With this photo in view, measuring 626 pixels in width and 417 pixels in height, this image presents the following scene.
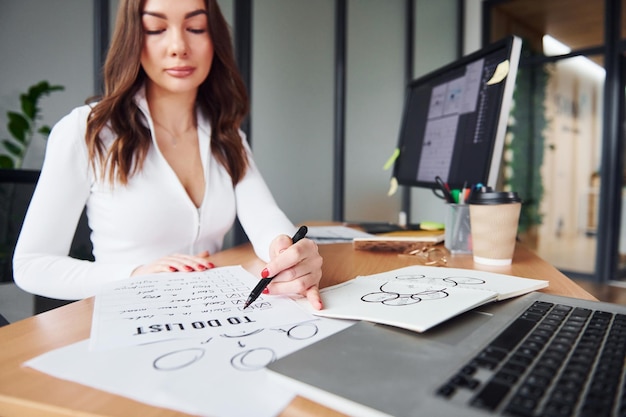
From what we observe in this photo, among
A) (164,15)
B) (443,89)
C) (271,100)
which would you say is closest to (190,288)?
(164,15)

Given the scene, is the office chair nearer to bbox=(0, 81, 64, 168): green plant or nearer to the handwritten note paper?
the handwritten note paper

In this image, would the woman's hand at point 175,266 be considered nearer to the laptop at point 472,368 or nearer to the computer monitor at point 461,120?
the laptop at point 472,368

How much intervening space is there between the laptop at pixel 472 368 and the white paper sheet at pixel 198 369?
3 centimetres

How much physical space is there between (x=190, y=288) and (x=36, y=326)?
21 cm

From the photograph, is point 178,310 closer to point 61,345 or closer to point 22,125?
point 61,345

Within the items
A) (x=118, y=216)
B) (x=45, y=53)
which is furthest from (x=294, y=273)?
(x=45, y=53)

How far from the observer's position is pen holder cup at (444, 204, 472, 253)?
3.23ft

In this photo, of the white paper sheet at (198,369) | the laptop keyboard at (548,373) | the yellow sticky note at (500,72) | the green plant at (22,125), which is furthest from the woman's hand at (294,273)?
the green plant at (22,125)

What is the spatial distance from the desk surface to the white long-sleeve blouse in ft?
0.88

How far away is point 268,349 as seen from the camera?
424 mm

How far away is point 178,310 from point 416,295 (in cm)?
31

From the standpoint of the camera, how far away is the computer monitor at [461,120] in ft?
3.37

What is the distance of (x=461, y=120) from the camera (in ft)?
3.89

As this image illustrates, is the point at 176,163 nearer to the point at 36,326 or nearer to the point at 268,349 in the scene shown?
the point at 36,326
